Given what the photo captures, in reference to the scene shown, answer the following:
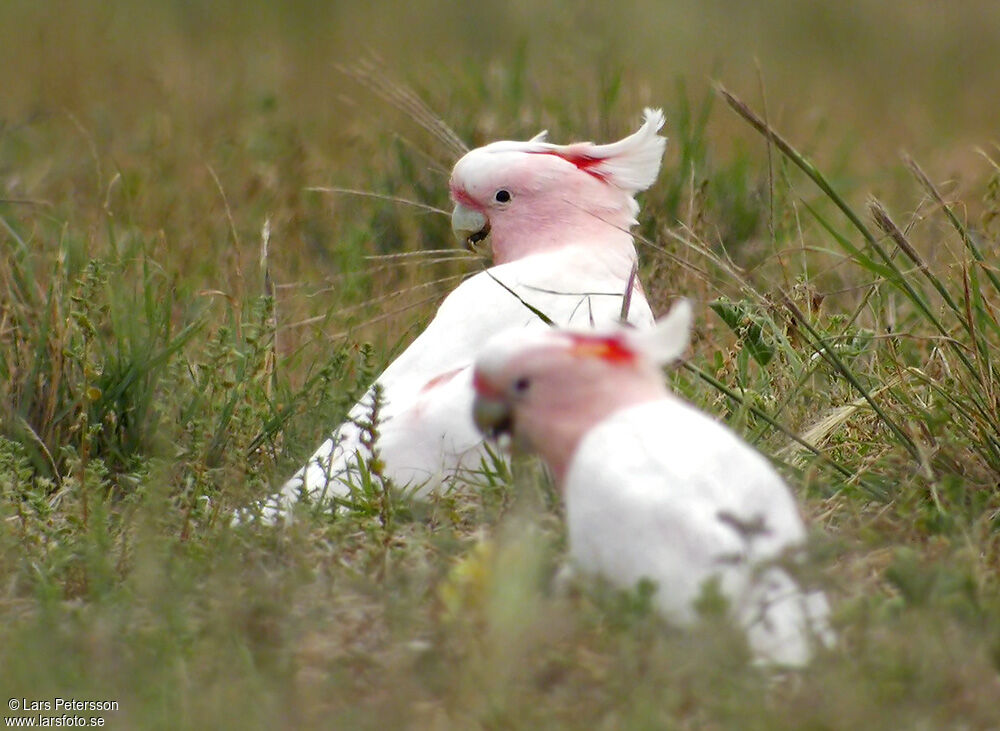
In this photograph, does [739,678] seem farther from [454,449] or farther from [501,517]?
[454,449]

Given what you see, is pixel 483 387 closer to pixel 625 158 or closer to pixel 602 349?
pixel 602 349

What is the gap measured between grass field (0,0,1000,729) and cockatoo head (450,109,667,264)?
168 mm

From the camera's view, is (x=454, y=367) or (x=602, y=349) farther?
(x=454, y=367)

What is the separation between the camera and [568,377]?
2277 millimetres

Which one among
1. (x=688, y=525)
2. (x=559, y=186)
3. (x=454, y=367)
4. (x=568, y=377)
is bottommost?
Answer: (x=688, y=525)

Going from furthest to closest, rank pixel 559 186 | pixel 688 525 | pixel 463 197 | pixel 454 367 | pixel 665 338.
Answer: pixel 463 197 < pixel 559 186 < pixel 454 367 < pixel 665 338 < pixel 688 525

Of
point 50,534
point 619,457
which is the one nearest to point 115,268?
point 50,534

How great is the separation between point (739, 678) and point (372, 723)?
0.49 metres

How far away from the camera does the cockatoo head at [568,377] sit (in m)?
2.27

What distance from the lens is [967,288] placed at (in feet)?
9.47

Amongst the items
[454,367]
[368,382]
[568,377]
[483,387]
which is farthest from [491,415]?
[368,382]

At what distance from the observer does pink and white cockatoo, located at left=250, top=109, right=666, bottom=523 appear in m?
3.13

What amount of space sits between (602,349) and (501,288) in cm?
108

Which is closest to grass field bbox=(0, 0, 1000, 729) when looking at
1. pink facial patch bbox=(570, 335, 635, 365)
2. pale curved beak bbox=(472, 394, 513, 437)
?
pale curved beak bbox=(472, 394, 513, 437)
